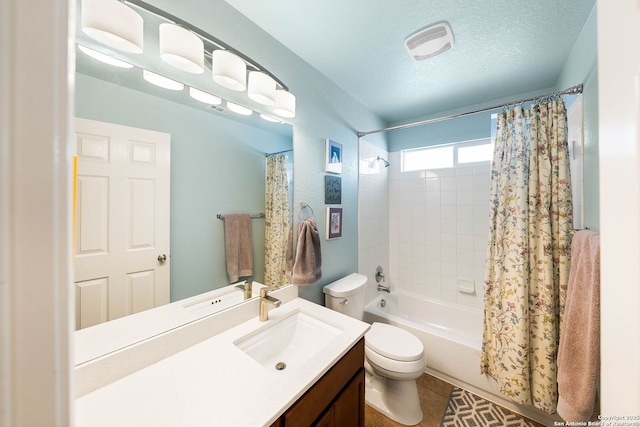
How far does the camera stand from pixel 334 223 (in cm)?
178

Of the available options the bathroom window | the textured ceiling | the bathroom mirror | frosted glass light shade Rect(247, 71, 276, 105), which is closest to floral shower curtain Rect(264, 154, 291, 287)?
the bathroom mirror

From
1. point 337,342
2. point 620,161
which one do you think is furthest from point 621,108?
point 337,342

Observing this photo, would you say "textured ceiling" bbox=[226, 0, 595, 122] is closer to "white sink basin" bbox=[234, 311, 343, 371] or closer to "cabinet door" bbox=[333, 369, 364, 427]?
"white sink basin" bbox=[234, 311, 343, 371]

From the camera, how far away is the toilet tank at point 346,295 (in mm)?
1639

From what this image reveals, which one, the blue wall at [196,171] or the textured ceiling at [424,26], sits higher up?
the textured ceiling at [424,26]

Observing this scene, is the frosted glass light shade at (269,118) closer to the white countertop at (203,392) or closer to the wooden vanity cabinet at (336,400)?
the white countertop at (203,392)

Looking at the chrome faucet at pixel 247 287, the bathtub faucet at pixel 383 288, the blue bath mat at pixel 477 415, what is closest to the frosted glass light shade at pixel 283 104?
the chrome faucet at pixel 247 287

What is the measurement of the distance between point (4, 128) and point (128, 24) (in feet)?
3.05

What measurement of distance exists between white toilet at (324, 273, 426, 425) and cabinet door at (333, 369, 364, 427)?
42 cm

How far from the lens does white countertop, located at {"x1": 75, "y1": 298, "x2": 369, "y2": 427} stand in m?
0.64

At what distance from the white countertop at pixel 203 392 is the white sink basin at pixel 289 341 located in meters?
0.13

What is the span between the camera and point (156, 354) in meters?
0.87

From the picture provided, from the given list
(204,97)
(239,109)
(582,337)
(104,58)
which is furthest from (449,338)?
(104,58)

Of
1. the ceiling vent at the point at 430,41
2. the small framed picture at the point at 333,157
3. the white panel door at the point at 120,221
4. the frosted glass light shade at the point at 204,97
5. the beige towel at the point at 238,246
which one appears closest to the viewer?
the white panel door at the point at 120,221
